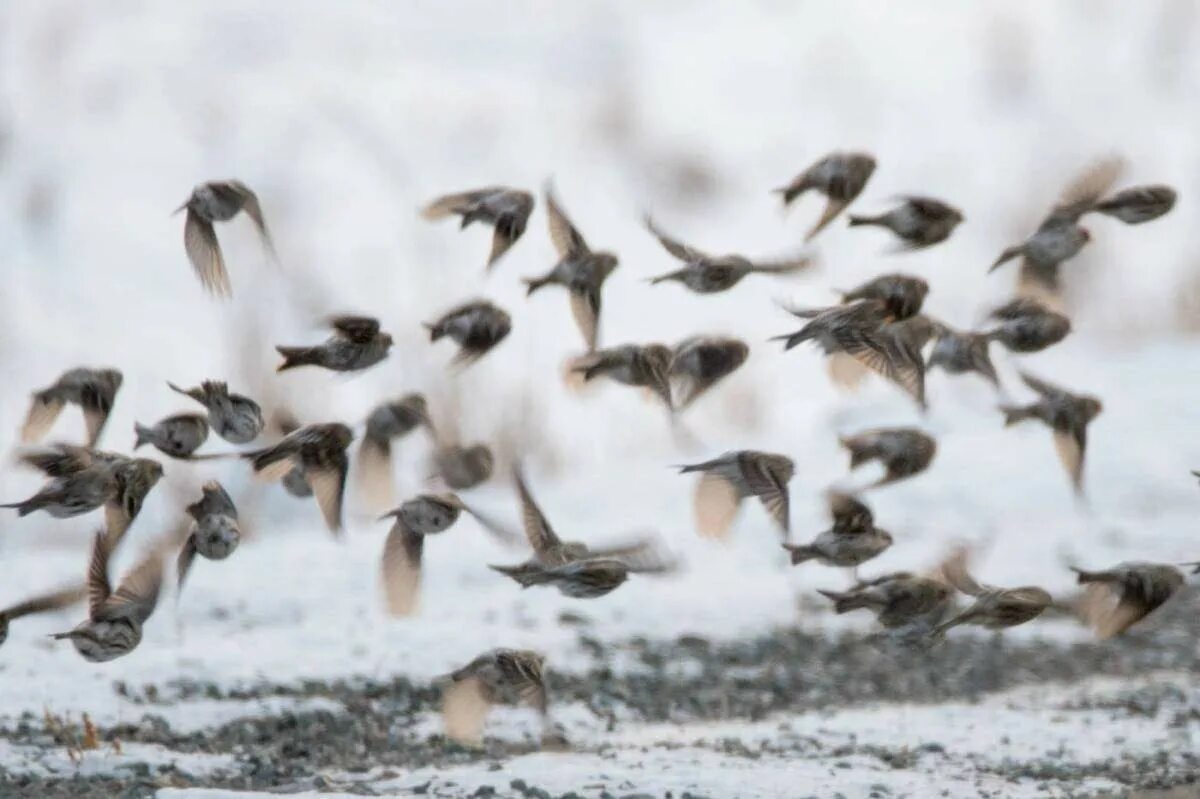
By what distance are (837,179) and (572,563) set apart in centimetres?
142

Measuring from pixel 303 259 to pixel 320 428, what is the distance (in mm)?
8513

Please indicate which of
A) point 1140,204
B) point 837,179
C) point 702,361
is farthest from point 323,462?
point 1140,204

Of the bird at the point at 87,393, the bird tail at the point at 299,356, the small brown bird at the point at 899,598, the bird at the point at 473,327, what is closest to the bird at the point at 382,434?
the bird at the point at 473,327

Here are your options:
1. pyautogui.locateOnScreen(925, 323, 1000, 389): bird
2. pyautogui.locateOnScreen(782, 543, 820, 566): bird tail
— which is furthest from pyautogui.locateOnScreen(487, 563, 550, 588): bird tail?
pyautogui.locateOnScreen(925, 323, 1000, 389): bird

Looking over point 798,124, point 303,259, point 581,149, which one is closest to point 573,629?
point 303,259

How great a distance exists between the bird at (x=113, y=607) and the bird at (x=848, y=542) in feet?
5.23

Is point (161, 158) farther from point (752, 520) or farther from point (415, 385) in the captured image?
point (752, 520)

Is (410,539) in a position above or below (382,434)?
below

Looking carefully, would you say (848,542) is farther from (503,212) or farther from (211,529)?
(211,529)

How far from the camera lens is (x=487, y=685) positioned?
5.14 meters

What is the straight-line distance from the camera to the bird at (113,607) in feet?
16.0

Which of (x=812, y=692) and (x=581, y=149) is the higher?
(x=581, y=149)

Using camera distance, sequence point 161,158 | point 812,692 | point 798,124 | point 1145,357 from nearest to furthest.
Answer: point 812,692, point 1145,357, point 161,158, point 798,124

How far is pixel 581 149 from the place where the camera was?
16.0m
